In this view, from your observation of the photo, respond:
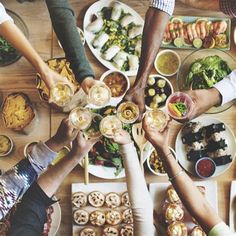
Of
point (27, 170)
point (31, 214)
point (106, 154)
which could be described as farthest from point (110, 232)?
point (27, 170)

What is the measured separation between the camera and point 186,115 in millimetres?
2416

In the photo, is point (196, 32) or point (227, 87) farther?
point (196, 32)

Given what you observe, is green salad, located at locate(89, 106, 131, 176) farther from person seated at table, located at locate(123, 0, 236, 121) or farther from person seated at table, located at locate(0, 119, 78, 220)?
person seated at table, located at locate(0, 119, 78, 220)

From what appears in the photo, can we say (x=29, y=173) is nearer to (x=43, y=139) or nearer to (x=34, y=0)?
(x=43, y=139)

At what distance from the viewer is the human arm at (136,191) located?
213 centimetres

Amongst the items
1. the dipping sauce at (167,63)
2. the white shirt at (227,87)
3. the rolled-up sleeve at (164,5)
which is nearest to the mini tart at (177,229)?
the white shirt at (227,87)

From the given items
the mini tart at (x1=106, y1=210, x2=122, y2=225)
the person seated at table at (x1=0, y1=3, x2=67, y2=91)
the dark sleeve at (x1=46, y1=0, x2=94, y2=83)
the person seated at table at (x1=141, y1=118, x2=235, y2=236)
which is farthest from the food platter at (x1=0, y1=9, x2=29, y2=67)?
the mini tart at (x1=106, y1=210, x2=122, y2=225)

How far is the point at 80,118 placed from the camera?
2.22 m

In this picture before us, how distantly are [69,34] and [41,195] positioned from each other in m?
0.75

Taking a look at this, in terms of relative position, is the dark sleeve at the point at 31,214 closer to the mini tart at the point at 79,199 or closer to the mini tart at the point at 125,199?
the mini tart at the point at 79,199

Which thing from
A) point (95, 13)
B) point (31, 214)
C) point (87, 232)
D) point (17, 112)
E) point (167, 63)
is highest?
point (95, 13)

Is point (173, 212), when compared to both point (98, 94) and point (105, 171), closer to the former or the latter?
point (105, 171)

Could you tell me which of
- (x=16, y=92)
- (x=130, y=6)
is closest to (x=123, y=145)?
(x=16, y=92)

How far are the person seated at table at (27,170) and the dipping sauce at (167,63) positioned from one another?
0.65 meters
